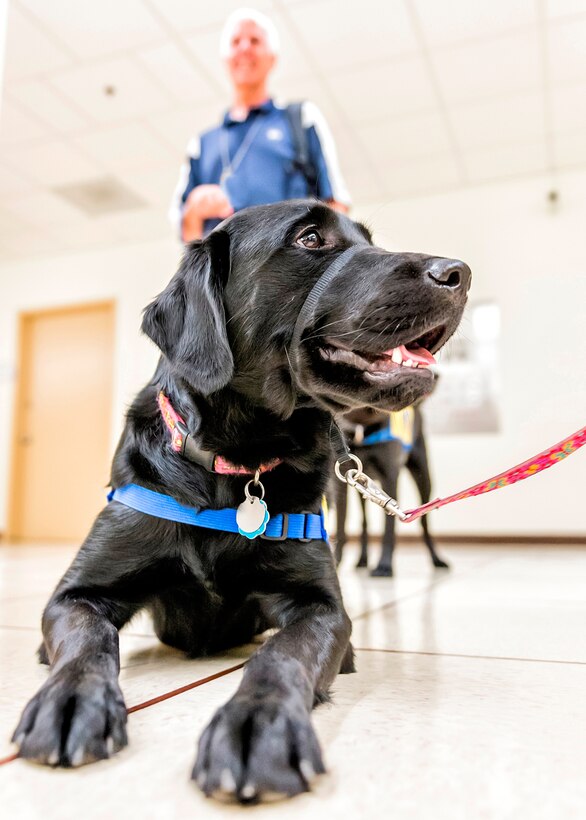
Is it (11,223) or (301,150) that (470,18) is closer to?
(301,150)

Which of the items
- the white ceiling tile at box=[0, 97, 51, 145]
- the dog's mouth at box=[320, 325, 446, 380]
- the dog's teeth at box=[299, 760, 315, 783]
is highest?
the white ceiling tile at box=[0, 97, 51, 145]

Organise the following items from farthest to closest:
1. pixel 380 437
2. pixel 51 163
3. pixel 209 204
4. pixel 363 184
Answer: pixel 363 184, pixel 51 163, pixel 380 437, pixel 209 204

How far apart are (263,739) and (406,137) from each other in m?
5.45

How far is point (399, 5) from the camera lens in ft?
12.8

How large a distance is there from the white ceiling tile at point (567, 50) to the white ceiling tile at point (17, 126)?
367 centimetres

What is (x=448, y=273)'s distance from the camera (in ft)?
3.37

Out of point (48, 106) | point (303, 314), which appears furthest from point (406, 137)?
point (303, 314)

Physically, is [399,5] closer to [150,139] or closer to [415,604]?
[150,139]

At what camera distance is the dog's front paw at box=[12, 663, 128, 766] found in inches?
25.3

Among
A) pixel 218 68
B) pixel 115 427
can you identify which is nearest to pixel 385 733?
pixel 218 68

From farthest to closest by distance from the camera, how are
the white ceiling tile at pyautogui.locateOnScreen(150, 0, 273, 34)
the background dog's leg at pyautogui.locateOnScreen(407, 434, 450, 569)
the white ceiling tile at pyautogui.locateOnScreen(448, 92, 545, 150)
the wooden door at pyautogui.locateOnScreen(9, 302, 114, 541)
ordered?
the wooden door at pyautogui.locateOnScreen(9, 302, 114, 541) → the white ceiling tile at pyautogui.locateOnScreen(448, 92, 545, 150) → the white ceiling tile at pyautogui.locateOnScreen(150, 0, 273, 34) → the background dog's leg at pyautogui.locateOnScreen(407, 434, 450, 569)

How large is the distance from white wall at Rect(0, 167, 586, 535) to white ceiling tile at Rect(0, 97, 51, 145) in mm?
2234

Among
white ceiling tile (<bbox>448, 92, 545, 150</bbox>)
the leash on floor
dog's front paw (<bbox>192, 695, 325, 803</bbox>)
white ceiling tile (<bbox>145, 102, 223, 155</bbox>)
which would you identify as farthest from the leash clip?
white ceiling tile (<bbox>448, 92, 545, 150</bbox>)

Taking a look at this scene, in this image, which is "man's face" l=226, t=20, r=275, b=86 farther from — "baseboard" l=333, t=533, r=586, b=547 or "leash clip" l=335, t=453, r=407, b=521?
"baseboard" l=333, t=533, r=586, b=547
